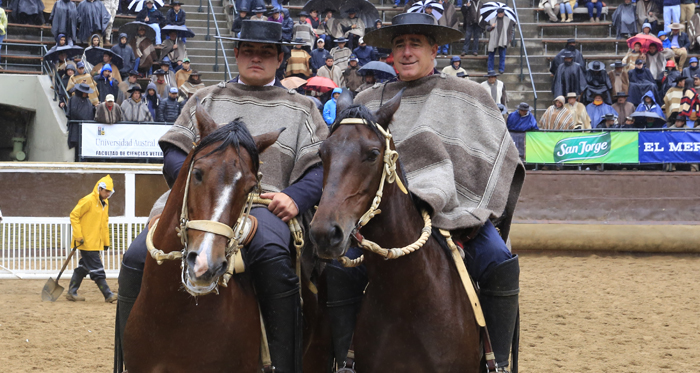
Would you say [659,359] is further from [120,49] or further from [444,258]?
[120,49]

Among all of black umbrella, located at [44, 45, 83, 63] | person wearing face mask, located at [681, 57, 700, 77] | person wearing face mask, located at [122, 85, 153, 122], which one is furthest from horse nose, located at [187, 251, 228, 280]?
person wearing face mask, located at [681, 57, 700, 77]

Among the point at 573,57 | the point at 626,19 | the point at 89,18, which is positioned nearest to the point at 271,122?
the point at 89,18

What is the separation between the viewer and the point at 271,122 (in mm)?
4453

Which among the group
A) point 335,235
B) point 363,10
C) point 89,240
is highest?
point 363,10

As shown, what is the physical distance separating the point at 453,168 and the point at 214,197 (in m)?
1.51

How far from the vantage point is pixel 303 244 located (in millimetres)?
4266

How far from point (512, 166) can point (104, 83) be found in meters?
12.6

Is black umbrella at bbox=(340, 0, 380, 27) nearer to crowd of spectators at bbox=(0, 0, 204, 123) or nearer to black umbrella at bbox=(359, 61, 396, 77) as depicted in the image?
crowd of spectators at bbox=(0, 0, 204, 123)

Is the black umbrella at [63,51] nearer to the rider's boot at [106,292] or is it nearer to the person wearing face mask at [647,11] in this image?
the rider's boot at [106,292]

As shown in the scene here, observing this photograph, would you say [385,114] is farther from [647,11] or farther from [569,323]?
[647,11]

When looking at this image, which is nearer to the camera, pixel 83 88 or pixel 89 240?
pixel 89 240

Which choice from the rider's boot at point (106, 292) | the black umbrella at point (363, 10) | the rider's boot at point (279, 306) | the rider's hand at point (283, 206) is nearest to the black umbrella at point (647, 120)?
the black umbrella at point (363, 10)

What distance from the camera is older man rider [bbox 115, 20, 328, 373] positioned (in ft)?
12.5

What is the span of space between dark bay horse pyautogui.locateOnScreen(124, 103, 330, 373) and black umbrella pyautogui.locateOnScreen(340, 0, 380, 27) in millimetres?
16541
